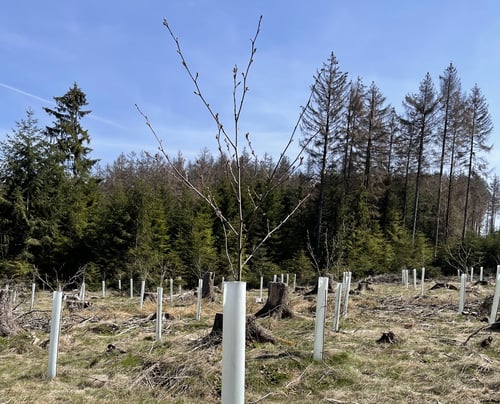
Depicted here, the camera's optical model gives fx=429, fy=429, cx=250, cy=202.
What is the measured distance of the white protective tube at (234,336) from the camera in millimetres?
2109

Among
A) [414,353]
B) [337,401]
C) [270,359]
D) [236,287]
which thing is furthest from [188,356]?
[236,287]

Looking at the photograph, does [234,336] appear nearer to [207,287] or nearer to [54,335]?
[54,335]

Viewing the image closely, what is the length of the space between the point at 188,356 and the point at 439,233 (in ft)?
106

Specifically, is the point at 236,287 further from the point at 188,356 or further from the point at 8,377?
the point at 8,377

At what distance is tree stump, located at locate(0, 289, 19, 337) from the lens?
24.3 ft

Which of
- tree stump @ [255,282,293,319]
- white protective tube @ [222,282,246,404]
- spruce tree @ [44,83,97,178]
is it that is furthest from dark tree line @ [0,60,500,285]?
white protective tube @ [222,282,246,404]

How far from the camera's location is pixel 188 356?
516cm

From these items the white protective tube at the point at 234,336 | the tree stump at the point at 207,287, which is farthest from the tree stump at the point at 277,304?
the white protective tube at the point at 234,336

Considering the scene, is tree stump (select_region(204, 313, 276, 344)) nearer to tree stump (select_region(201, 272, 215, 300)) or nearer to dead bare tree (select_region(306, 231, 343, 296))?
dead bare tree (select_region(306, 231, 343, 296))

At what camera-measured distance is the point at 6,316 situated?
7.62 m

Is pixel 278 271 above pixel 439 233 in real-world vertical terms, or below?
below

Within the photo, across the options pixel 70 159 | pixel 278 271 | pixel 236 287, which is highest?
pixel 70 159

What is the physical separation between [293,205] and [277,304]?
22.5 meters

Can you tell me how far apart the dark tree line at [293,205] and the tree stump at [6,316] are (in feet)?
45.1
